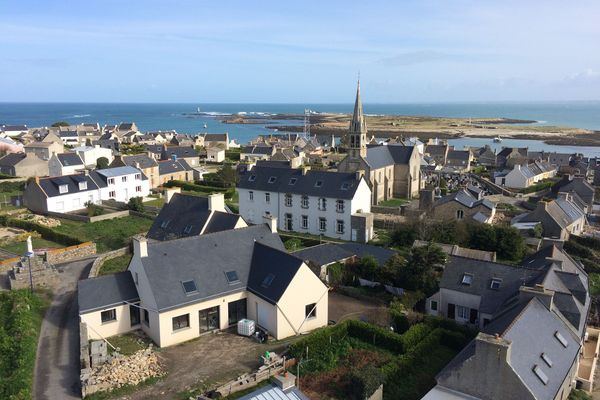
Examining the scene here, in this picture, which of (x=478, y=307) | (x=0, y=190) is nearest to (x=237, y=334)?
(x=478, y=307)

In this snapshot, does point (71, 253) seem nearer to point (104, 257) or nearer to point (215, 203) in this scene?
point (104, 257)

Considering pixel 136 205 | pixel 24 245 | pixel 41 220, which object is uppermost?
pixel 136 205

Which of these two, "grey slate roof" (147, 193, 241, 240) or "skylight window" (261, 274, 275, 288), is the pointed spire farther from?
"skylight window" (261, 274, 275, 288)

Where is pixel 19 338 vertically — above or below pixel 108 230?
above

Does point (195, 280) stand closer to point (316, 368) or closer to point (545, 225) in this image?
point (316, 368)

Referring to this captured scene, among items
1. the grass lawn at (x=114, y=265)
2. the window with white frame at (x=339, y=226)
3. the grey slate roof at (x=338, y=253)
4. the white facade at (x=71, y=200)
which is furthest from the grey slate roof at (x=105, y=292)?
the white facade at (x=71, y=200)

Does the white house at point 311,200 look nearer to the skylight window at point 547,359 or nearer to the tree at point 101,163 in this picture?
the skylight window at point 547,359

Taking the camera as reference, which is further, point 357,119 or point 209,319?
point 357,119

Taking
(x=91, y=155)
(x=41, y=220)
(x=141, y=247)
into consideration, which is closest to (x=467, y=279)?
(x=141, y=247)
